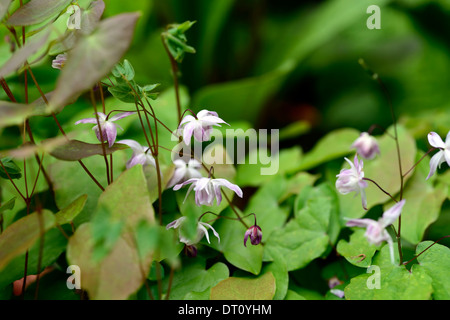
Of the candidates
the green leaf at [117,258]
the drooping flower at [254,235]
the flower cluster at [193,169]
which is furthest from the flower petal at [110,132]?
the drooping flower at [254,235]

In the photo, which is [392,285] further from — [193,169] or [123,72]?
[123,72]

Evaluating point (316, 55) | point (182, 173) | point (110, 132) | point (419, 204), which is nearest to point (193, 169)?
point (182, 173)

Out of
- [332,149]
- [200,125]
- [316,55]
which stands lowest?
[316,55]

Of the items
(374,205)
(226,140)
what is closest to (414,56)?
(226,140)

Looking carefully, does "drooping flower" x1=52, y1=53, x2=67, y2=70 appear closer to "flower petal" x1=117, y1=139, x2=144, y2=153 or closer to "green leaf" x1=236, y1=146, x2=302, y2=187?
"flower petal" x1=117, y1=139, x2=144, y2=153

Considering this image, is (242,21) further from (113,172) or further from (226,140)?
(113,172)
